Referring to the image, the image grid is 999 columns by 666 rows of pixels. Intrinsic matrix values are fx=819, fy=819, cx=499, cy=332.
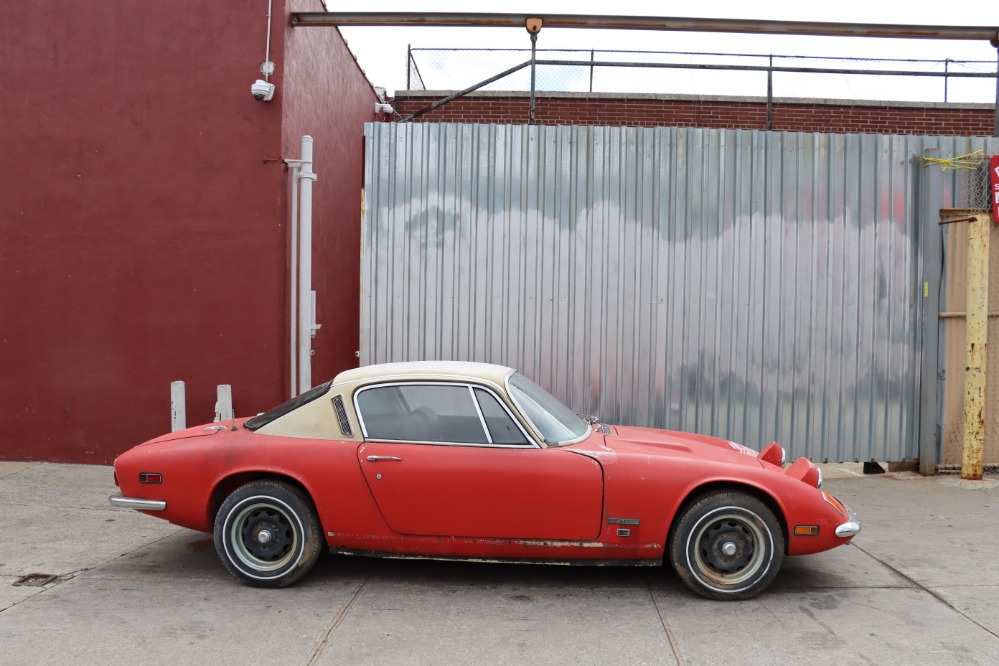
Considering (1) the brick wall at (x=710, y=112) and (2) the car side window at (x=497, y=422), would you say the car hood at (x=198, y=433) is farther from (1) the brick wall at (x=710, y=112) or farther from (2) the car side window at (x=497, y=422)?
(1) the brick wall at (x=710, y=112)

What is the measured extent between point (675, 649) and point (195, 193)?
5.90 m

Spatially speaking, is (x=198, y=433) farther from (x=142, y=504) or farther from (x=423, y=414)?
(x=423, y=414)

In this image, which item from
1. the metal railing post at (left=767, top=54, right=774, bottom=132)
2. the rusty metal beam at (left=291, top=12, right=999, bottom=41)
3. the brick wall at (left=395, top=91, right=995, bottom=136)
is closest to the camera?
the rusty metal beam at (left=291, top=12, right=999, bottom=41)

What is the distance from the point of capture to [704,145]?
7.69 meters

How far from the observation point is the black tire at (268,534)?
4.57m

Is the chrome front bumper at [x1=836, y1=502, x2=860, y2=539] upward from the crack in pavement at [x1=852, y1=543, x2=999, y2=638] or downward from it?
upward

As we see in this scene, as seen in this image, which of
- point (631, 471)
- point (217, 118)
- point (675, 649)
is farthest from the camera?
point (217, 118)

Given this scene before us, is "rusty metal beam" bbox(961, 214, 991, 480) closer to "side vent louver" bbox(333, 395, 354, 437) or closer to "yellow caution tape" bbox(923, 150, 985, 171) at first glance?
"yellow caution tape" bbox(923, 150, 985, 171)

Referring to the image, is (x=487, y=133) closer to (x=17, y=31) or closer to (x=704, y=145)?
(x=704, y=145)

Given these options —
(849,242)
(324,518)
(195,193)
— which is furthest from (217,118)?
(849,242)

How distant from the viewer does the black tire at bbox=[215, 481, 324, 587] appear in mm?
4574

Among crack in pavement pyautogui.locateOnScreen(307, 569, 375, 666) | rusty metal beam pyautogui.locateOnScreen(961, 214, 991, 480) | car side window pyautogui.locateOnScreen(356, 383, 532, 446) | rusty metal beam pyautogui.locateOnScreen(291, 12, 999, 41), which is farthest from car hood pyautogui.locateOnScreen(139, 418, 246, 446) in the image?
rusty metal beam pyautogui.locateOnScreen(961, 214, 991, 480)

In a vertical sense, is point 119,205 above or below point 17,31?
below

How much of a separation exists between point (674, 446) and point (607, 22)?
14.7 ft
